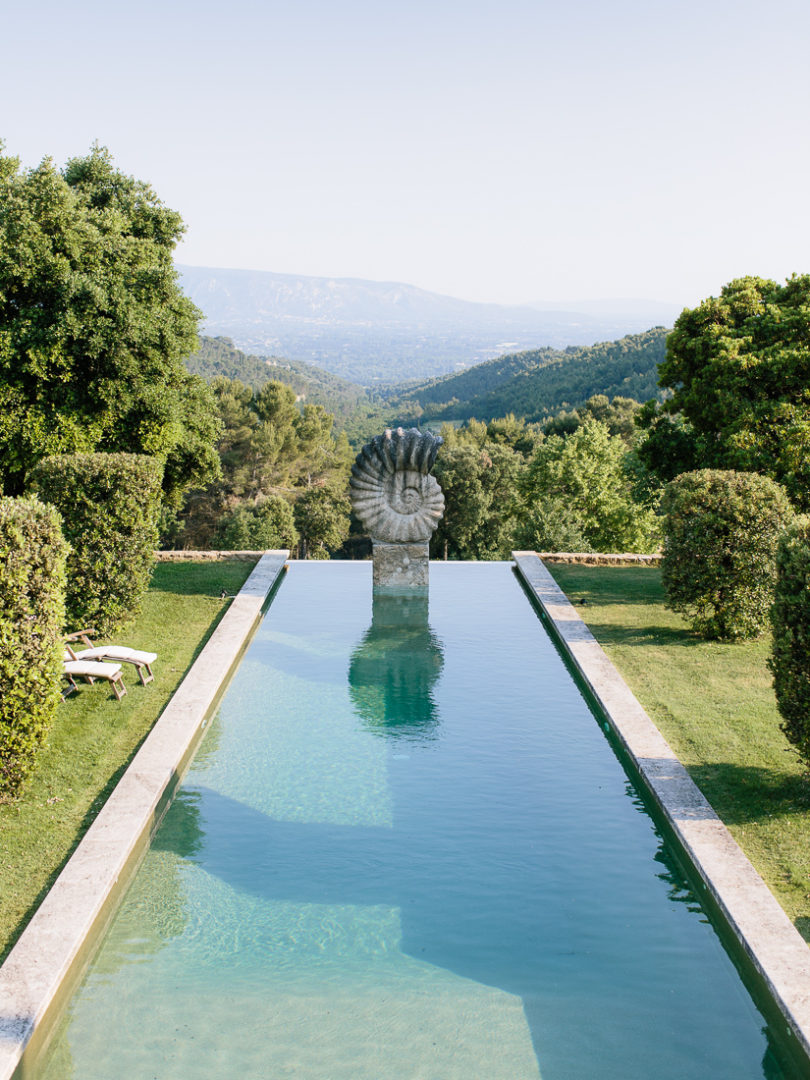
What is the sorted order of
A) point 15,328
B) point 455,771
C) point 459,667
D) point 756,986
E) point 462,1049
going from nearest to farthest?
1. point 462,1049
2. point 756,986
3. point 455,771
4. point 459,667
5. point 15,328

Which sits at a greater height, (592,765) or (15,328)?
(15,328)

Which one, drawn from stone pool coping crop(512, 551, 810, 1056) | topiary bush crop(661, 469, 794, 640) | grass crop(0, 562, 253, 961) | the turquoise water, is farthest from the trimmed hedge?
topiary bush crop(661, 469, 794, 640)

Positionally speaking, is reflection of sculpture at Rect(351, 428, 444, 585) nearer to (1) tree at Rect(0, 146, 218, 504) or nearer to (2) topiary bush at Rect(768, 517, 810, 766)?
(1) tree at Rect(0, 146, 218, 504)

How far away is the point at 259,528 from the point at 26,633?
35.0 meters

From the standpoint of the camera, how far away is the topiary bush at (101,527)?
13.0 metres

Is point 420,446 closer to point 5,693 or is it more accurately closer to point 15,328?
point 15,328

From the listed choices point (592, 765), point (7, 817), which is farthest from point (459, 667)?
point (7, 817)

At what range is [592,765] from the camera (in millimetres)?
9836

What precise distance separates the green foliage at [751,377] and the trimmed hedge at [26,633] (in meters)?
11.0

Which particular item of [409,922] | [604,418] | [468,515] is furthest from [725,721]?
[604,418]

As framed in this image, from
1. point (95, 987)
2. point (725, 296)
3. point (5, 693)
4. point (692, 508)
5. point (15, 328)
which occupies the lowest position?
point (95, 987)

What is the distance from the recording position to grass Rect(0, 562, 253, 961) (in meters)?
7.24

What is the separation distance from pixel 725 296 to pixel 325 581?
9190mm

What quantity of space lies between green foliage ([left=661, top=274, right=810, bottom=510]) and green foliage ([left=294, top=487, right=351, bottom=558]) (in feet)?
108
